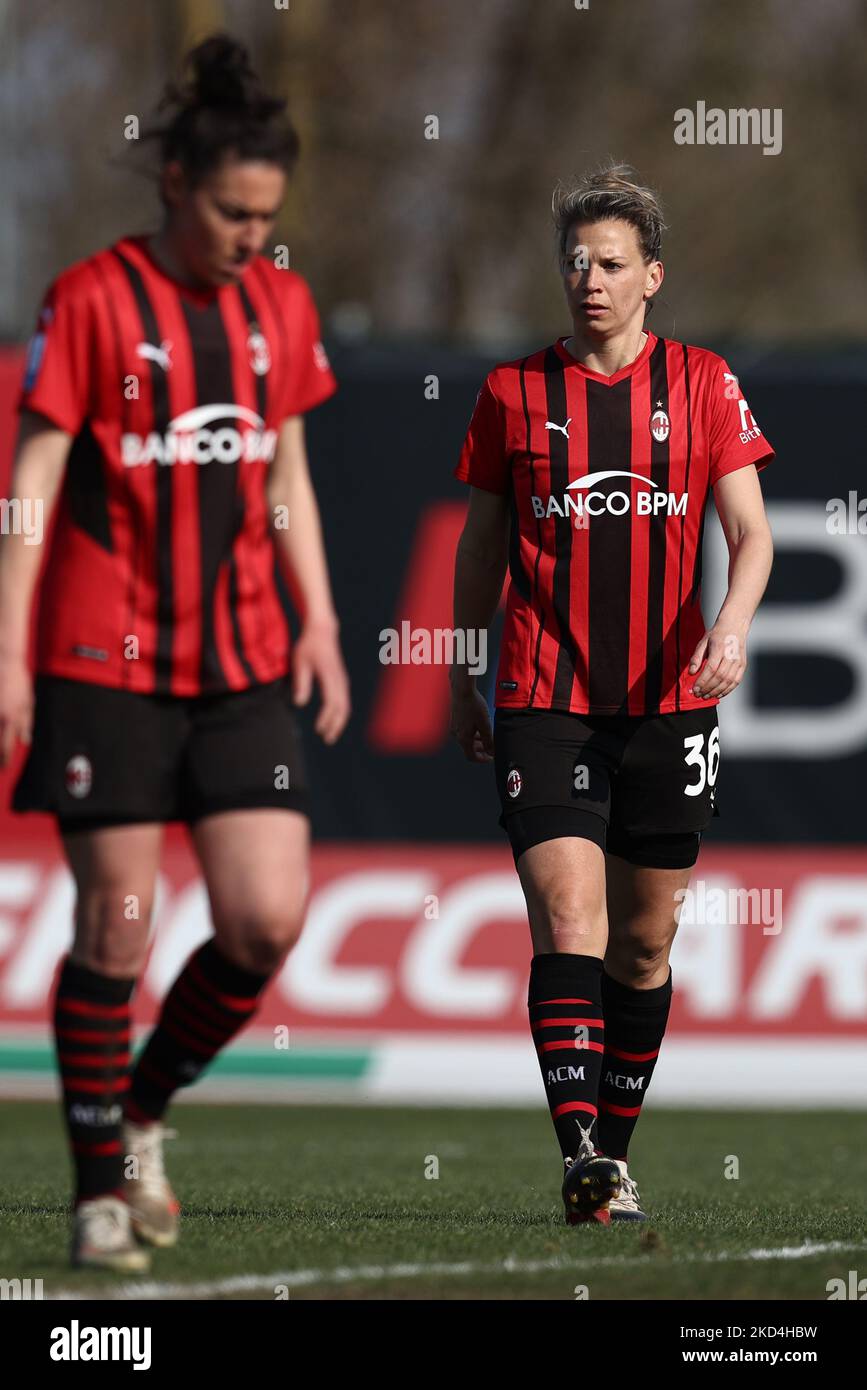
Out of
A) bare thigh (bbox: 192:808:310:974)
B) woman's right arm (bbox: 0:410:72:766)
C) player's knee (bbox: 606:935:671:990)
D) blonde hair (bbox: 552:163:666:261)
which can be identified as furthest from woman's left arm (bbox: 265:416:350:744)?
player's knee (bbox: 606:935:671:990)

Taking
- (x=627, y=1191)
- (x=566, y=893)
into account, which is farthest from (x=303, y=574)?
(x=627, y=1191)

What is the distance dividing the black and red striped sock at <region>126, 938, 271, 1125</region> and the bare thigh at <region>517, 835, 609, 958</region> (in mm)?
798

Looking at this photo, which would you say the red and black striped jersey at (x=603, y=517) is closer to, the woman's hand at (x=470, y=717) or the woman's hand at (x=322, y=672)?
the woman's hand at (x=470, y=717)

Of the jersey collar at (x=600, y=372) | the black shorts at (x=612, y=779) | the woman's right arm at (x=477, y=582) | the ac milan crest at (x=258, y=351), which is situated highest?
the jersey collar at (x=600, y=372)

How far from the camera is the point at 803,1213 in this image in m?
5.77

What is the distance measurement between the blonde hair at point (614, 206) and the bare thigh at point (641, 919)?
1.43 metres

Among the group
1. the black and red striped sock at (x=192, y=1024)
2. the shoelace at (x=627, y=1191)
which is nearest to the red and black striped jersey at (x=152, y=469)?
the black and red striped sock at (x=192, y=1024)

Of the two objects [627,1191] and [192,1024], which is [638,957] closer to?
[627,1191]

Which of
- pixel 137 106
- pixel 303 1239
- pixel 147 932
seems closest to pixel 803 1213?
pixel 303 1239

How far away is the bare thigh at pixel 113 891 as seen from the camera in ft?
14.1

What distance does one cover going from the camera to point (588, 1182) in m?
4.92

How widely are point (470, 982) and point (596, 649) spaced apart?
5.73 m

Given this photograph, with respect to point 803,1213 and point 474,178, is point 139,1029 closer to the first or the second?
point 803,1213

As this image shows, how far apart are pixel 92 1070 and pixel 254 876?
1.59 feet
